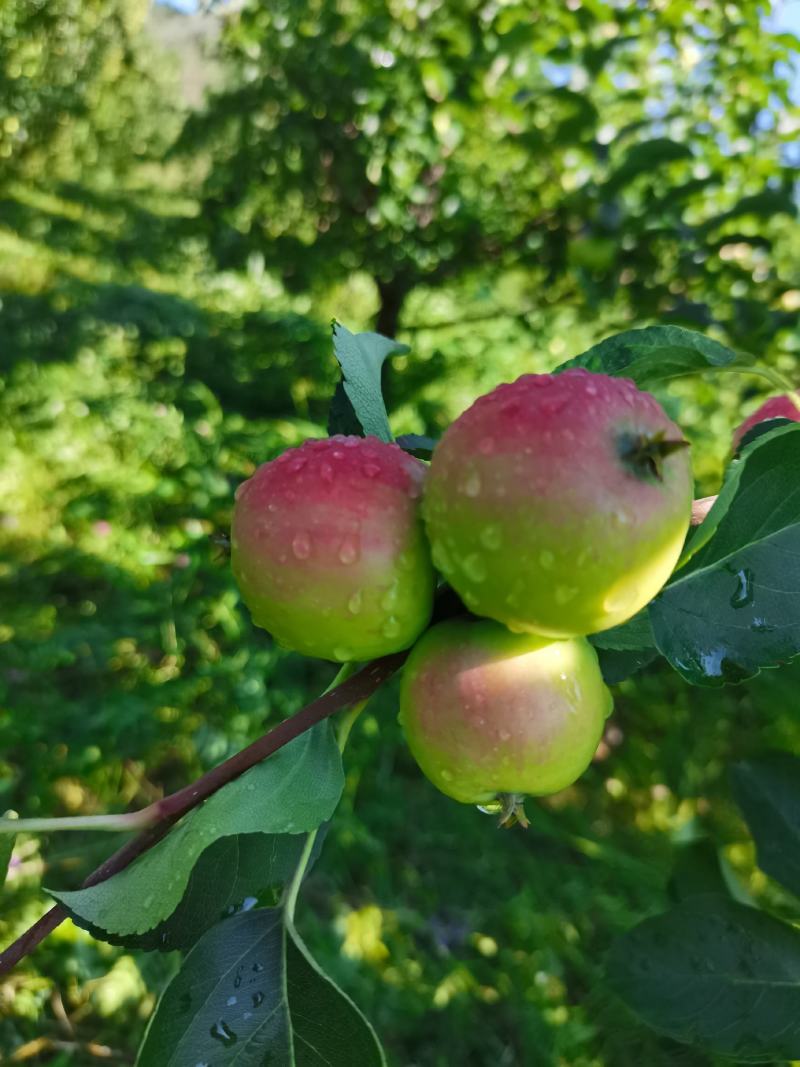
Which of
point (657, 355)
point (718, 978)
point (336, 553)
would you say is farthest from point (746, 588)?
point (718, 978)

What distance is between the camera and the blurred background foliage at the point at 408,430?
145 cm

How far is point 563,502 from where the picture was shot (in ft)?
1.21

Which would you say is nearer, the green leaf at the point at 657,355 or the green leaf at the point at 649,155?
the green leaf at the point at 657,355

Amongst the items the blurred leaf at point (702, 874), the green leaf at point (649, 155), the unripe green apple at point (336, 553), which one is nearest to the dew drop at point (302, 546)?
the unripe green apple at point (336, 553)

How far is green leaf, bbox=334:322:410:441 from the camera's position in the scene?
0.50m

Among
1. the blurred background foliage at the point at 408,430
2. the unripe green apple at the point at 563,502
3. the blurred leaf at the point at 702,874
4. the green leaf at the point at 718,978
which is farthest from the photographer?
the blurred background foliage at the point at 408,430

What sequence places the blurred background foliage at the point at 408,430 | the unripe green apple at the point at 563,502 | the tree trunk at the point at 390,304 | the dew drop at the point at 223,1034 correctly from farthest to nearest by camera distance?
the tree trunk at the point at 390,304 → the blurred background foliage at the point at 408,430 → the dew drop at the point at 223,1034 → the unripe green apple at the point at 563,502

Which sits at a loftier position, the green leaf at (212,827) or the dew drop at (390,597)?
the dew drop at (390,597)

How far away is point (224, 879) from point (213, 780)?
0.33ft

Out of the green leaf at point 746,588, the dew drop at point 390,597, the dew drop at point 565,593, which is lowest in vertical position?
the green leaf at point 746,588

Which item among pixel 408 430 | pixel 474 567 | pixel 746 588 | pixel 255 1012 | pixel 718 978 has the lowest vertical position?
pixel 408 430

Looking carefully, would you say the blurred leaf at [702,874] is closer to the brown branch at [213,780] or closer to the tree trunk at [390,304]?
the brown branch at [213,780]

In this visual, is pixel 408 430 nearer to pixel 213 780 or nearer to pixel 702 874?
pixel 702 874

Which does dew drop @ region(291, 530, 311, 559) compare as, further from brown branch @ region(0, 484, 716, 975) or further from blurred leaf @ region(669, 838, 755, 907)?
blurred leaf @ region(669, 838, 755, 907)
